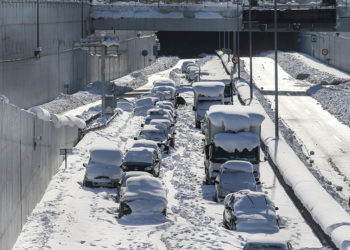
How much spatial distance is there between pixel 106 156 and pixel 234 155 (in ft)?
16.9

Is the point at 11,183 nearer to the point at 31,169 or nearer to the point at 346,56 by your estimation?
the point at 31,169

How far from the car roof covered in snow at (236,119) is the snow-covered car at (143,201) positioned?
252 inches

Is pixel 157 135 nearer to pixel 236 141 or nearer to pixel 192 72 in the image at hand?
pixel 236 141

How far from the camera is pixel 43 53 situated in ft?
216

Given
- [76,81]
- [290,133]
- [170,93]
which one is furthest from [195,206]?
[76,81]

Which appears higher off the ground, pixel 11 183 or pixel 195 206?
pixel 11 183

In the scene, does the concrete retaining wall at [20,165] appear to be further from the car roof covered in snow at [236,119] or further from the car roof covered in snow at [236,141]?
the car roof covered in snow at [236,141]

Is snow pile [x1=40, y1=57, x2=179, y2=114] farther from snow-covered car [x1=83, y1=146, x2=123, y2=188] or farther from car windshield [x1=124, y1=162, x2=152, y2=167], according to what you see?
car windshield [x1=124, y1=162, x2=152, y2=167]

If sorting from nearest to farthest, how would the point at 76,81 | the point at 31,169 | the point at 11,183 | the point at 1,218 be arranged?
the point at 1,218
the point at 11,183
the point at 31,169
the point at 76,81

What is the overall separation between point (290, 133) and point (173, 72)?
6070 cm

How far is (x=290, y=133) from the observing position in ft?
168

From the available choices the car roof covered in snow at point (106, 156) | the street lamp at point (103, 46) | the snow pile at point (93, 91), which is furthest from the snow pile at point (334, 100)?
the car roof covered in snow at point (106, 156)

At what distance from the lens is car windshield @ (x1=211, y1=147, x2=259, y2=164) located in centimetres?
3350

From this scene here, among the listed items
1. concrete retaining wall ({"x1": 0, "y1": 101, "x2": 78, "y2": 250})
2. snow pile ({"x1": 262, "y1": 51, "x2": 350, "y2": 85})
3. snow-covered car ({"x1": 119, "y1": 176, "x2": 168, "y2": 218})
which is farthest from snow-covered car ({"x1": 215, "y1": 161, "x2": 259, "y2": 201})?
snow pile ({"x1": 262, "y1": 51, "x2": 350, "y2": 85})
